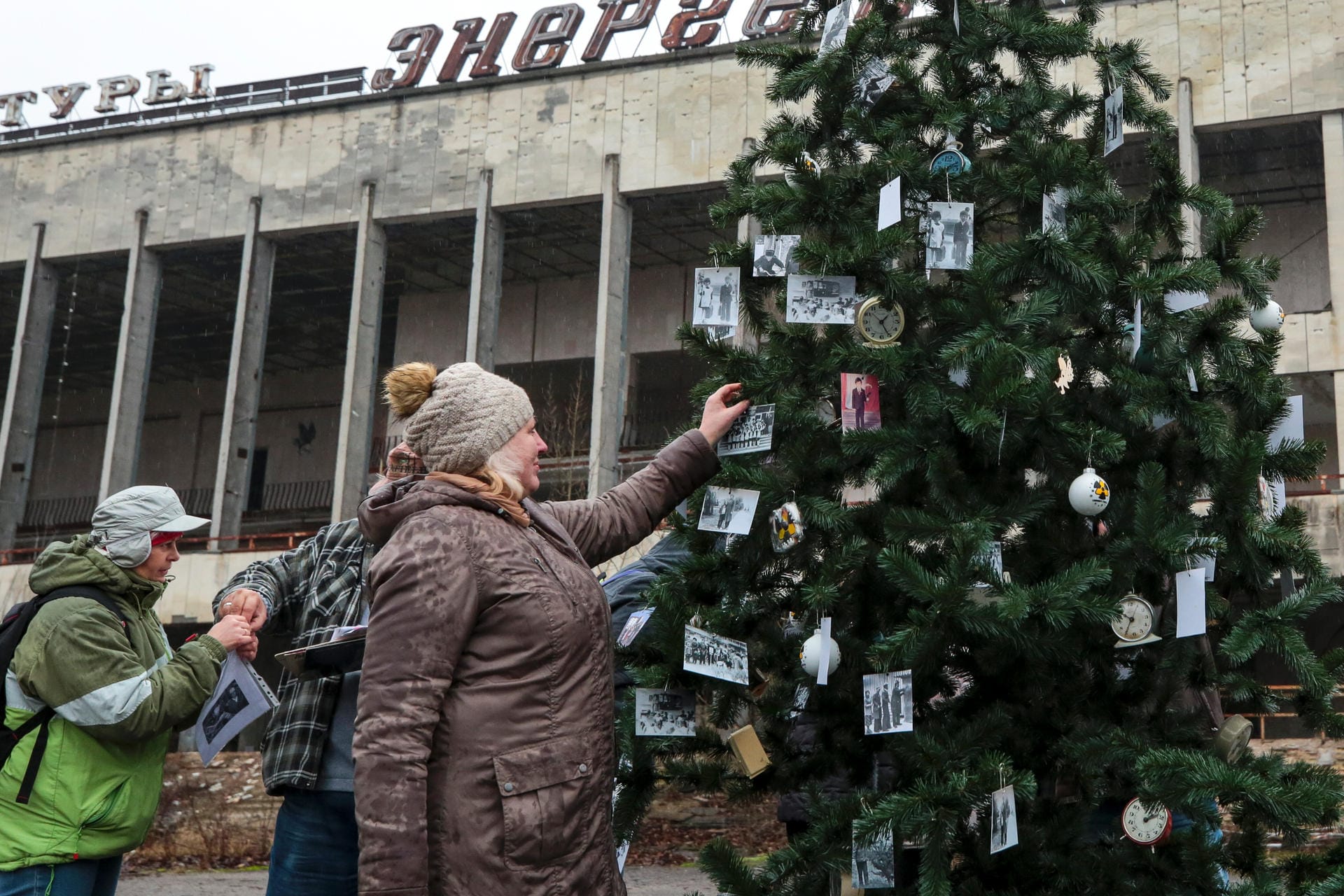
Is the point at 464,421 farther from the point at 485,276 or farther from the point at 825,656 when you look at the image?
the point at 485,276

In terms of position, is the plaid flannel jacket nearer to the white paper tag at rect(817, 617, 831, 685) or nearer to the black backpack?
the black backpack

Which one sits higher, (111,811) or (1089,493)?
(1089,493)

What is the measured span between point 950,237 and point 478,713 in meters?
1.82

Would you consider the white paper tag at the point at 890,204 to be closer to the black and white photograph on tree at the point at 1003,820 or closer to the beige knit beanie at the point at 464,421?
the beige knit beanie at the point at 464,421

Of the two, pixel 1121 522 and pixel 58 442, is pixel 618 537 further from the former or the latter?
pixel 58 442

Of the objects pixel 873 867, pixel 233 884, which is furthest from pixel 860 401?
pixel 233 884

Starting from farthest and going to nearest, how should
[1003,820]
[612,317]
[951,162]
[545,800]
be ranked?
[612,317] < [951,162] < [1003,820] < [545,800]

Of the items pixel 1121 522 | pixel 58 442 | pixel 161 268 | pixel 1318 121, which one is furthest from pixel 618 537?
pixel 58 442

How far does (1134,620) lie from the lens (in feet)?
10.8

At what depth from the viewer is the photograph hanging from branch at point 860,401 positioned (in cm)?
357

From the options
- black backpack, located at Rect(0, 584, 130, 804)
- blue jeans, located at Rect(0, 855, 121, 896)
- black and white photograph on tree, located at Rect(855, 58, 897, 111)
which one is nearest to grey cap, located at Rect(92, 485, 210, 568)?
black backpack, located at Rect(0, 584, 130, 804)

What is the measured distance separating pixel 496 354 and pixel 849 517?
28.4 m

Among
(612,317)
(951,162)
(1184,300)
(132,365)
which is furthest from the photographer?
(132,365)

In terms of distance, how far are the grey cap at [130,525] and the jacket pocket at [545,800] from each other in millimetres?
1709
